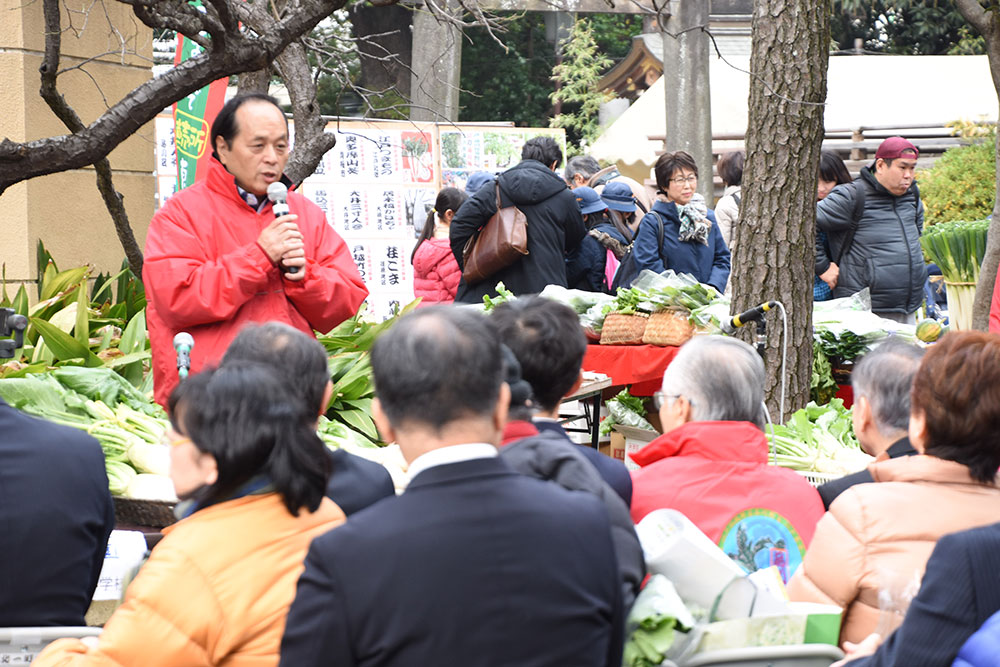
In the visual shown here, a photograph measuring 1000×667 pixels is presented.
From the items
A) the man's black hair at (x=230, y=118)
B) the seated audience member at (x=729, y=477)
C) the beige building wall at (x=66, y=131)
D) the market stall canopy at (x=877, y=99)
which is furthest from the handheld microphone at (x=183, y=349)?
the market stall canopy at (x=877, y=99)

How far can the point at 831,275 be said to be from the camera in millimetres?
6891

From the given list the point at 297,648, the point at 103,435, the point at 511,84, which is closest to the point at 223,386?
the point at 297,648

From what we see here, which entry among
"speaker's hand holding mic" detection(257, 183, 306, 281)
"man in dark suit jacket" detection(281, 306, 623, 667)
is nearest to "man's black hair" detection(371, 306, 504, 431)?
"man in dark suit jacket" detection(281, 306, 623, 667)

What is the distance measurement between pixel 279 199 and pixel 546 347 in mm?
1501

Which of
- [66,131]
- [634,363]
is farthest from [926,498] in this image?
[66,131]

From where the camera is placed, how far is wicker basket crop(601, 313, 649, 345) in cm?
620

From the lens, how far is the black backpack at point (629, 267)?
715 centimetres

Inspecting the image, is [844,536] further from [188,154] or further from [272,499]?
[188,154]

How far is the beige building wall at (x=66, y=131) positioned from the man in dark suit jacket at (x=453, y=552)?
6.08 metres

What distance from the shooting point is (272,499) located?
82.7 inches

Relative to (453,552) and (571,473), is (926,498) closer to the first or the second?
Answer: (571,473)

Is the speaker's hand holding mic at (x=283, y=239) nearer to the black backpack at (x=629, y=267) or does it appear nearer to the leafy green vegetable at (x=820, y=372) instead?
the leafy green vegetable at (x=820, y=372)

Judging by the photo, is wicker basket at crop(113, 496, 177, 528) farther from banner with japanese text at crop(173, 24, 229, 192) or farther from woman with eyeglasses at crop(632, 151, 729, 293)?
woman with eyeglasses at crop(632, 151, 729, 293)

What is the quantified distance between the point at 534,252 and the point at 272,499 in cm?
485
